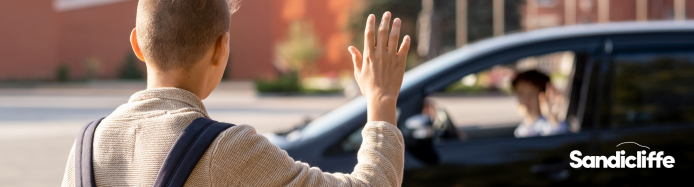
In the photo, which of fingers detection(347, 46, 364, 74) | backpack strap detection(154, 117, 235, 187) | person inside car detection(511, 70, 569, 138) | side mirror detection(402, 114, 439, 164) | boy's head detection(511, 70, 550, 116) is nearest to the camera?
backpack strap detection(154, 117, 235, 187)

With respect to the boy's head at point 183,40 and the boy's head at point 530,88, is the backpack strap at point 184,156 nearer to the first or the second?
the boy's head at point 183,40

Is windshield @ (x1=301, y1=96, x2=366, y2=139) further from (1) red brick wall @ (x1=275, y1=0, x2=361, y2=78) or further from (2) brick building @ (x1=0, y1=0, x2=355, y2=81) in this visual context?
(1) red brick wall @ (x1=275, y1=0, x2=361, y2=78)

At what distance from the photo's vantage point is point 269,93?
24344 mm

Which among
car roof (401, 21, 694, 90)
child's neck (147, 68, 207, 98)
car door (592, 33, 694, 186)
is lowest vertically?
car door (592, 33, 694, 186)

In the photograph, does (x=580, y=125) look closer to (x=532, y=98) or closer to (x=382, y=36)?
(x=532, y=98)

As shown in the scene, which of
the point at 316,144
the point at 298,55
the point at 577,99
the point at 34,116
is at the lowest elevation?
the point at 298,55

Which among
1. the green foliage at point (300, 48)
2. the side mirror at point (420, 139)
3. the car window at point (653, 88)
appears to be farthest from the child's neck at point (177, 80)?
the green foliage at point (300, 48)

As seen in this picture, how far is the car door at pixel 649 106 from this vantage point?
7.90 feet

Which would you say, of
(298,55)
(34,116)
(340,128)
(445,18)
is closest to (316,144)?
(340,128)

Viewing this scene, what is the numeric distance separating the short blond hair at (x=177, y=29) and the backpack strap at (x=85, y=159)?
173mm

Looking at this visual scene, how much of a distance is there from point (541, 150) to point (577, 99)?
1.46m

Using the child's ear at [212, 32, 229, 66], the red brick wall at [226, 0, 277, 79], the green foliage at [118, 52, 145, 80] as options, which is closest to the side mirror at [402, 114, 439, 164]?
the child's ear at [212, 32, 229, 66]

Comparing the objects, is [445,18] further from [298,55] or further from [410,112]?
[410,112]

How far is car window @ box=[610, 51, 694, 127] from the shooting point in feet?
8.32
